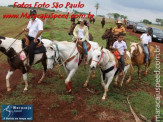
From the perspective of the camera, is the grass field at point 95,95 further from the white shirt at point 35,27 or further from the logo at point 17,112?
the white shirt at point 35,27

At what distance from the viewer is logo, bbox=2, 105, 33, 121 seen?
4.54 m

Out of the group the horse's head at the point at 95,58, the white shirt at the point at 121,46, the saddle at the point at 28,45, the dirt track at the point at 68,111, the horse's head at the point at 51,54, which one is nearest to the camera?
the dirt track at the point at 68,111

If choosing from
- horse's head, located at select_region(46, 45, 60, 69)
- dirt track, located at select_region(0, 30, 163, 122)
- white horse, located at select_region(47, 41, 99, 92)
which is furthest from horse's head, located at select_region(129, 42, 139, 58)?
horse's head, located at select_region(46, 45, 60, 69)

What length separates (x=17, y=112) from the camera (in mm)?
4766

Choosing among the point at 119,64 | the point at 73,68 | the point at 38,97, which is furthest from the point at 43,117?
the point at 119,64

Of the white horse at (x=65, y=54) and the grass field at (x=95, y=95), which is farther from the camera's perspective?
the grass field at (x=95, y=95)

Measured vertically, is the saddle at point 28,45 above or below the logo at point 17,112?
above

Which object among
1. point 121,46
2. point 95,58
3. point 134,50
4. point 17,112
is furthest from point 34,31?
point 134,50

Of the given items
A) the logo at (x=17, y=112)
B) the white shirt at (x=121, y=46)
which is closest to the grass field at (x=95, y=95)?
the logo at (x=17, y=112)

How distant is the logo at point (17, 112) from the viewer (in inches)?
179

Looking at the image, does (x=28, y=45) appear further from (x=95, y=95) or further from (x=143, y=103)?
(x=143, y=103)

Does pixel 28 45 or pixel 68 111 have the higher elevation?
pixel 28 45

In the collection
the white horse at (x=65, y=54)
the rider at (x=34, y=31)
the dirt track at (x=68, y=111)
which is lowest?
the dirt track at (x=68, y=111)

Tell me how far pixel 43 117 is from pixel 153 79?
6003 mm
